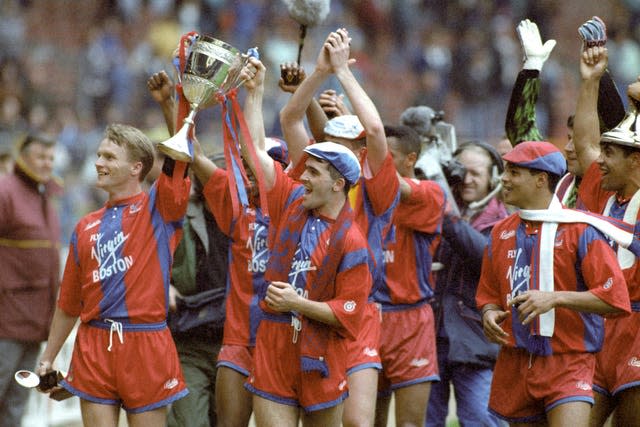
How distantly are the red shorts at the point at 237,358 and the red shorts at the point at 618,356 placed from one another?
6.58 feet

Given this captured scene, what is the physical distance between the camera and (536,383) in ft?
20.4

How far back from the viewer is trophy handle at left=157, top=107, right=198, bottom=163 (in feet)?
19.1

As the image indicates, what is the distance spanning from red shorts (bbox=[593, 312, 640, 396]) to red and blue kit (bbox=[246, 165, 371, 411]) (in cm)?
139

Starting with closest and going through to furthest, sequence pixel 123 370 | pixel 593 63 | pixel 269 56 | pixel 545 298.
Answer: pixel 545 298 → pixel 123 370 → pixel 593 63 → pixel 269 56

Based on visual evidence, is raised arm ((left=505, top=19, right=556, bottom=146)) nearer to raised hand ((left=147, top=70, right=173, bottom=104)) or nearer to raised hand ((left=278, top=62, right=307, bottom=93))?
raised hand ((left=278, top=62, right=307, bottom=93))

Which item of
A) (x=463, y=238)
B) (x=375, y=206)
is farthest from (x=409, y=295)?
(x=375, y=206)

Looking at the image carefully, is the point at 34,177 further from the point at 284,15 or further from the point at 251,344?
the point at 284,15

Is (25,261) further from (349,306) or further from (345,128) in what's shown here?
(349,306)

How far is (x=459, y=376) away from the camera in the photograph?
8.20 metres

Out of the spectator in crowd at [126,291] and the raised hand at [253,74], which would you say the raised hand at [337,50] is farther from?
the spectator in crowd at [126,291]

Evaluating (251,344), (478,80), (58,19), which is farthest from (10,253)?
(58,19)

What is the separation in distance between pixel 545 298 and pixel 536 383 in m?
0.50

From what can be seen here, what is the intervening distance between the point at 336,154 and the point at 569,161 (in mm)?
1674

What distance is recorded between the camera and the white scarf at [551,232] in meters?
6.17
